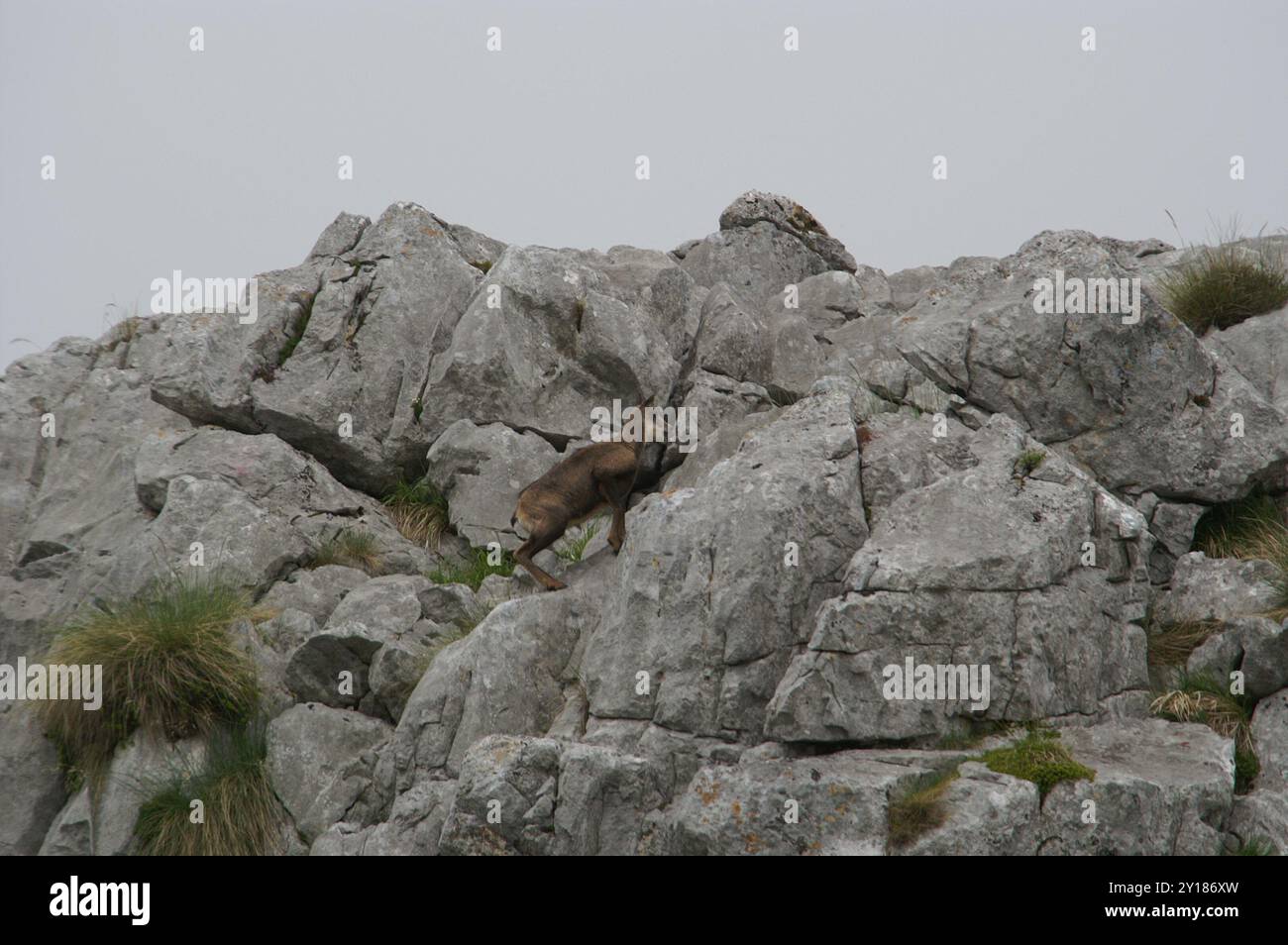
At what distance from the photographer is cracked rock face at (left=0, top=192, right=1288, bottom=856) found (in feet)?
27.3

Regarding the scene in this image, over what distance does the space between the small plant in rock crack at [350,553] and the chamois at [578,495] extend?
7.53 feet

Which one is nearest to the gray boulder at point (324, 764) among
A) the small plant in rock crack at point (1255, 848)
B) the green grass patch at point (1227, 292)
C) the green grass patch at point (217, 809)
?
the green grass patch at point (217, 809)

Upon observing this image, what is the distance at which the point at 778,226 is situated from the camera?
18.2 metres

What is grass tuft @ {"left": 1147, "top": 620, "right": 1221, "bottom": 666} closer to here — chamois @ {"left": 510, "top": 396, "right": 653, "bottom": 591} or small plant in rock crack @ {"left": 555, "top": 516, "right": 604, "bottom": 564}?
chamois @ {"left": 510, "top": 396, "right": 653, "bottom": 591}

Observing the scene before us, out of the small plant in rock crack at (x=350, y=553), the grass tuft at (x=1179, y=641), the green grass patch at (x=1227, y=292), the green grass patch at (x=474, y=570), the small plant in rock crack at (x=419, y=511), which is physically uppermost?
the green grass patch at (x=1227, y=292)

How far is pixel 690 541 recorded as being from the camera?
952 centimetres

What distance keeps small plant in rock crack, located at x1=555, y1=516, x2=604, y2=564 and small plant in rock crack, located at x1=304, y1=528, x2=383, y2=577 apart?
87.7 inches

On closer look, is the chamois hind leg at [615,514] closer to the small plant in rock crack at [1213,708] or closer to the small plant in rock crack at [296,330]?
the small plant in rock crack at [1213,708]

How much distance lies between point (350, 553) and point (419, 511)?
126cm

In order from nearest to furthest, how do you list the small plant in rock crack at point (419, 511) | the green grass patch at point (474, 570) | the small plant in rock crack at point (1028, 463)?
the small plant in rock crack at point (1028, 463) → the green grass patch at point (474, 570) → the small plant in rock crack at point (419, 511)

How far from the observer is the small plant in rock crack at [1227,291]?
13.0m

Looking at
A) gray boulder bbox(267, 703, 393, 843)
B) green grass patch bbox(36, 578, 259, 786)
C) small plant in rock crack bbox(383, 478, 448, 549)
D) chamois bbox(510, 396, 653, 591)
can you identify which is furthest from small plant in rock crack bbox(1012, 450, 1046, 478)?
green grass patch bbox(36, 578, 259, 786)

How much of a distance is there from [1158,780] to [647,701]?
3.75 metres

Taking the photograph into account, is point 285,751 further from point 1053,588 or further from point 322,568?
point 1053,588
